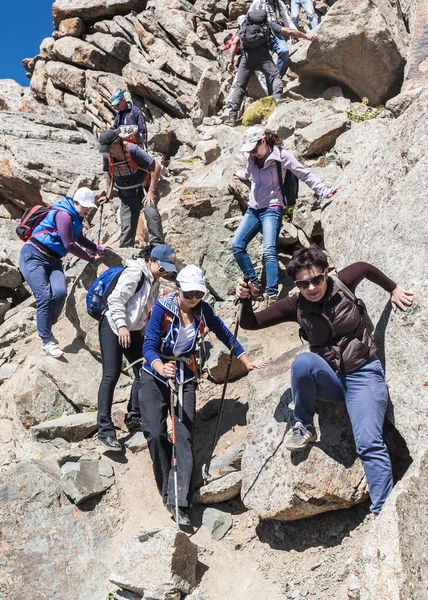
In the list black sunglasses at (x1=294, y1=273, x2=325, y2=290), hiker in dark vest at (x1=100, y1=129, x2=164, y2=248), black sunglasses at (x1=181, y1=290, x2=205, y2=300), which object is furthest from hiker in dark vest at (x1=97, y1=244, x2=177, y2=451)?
hiker in dark vest at (x1=100, y1=129, x2=164, y2=248)

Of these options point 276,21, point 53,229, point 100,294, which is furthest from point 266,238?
point 276,21

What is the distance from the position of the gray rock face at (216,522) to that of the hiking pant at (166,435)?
11.7 inches

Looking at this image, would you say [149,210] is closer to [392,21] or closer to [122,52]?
[392,21]

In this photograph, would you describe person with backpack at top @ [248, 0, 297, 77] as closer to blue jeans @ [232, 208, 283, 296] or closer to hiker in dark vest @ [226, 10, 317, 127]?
hiker in dark vest @ [226, 10, 317, 127]

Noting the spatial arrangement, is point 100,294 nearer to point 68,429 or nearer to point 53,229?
point 68,429

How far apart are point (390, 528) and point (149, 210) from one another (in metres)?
8.93

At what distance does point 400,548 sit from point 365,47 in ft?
45.3

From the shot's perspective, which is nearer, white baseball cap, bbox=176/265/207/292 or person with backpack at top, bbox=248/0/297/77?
white baseball cap, bbox=176/265/207/292

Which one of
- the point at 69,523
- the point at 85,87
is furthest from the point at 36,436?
the point at 85,87

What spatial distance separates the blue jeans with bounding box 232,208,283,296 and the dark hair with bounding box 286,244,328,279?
11.8 feet

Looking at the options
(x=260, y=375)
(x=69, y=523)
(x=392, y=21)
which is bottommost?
(x=69, y=523)

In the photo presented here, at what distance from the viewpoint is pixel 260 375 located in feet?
26.2

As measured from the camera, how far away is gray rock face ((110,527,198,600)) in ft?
20.3

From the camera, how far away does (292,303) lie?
6492 millimetres
